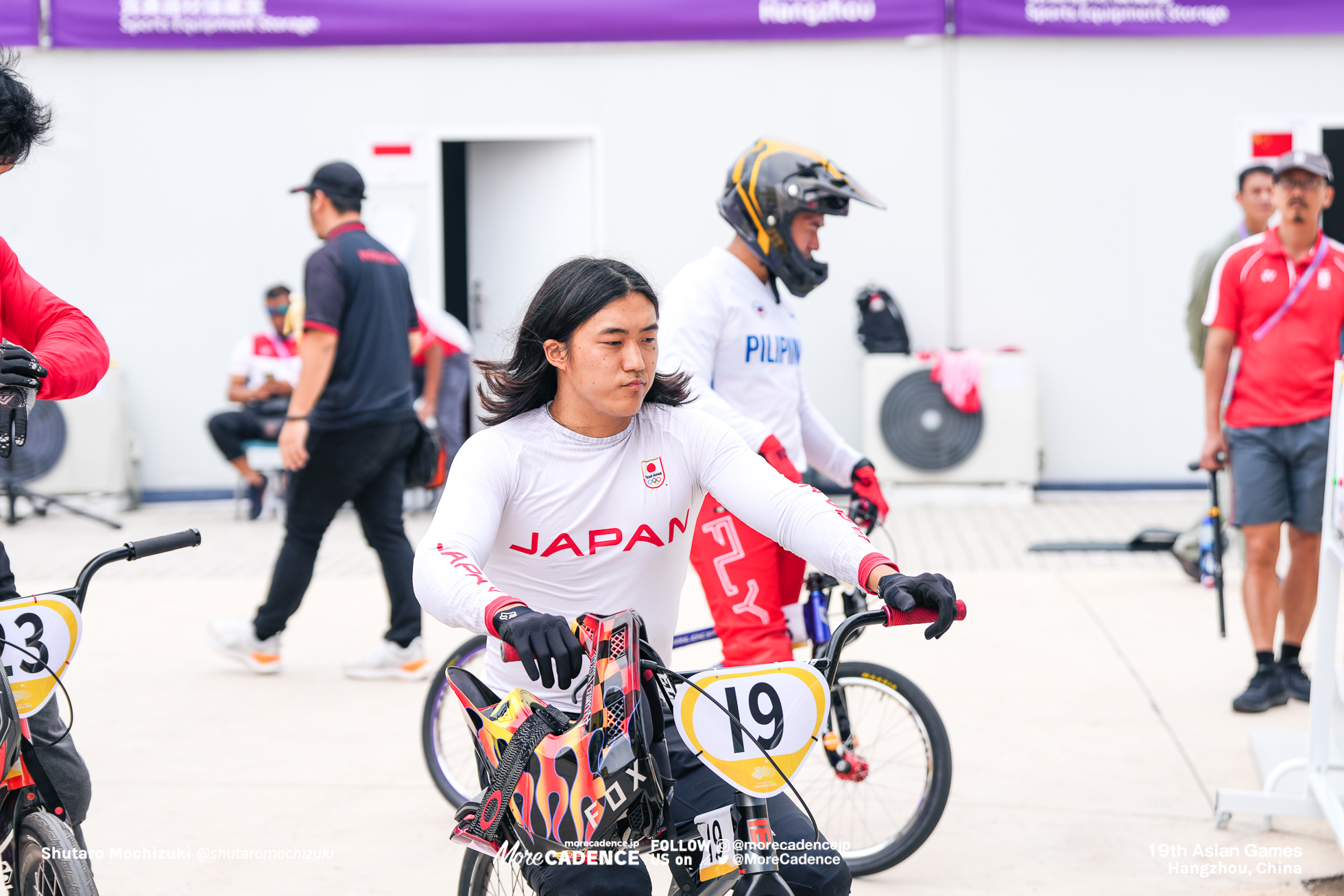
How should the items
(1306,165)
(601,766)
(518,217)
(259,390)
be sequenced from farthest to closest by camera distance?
(518,217) → (259,390) → (1306,165) → (601,766)

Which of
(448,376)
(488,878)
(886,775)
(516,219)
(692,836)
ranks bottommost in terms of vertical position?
(886,775)

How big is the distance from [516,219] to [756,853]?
9.47 meters

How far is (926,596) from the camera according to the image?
2.37 metres

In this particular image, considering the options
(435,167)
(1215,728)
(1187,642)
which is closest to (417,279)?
(435,167)

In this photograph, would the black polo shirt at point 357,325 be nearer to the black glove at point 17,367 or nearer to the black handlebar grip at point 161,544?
the black handlebar grip at point 161,544

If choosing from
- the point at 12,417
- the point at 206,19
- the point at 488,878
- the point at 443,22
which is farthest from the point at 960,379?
the point at 12,417

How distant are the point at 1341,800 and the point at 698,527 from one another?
1.90 m

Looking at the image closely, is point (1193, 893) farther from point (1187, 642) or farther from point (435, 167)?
point (435, 167)

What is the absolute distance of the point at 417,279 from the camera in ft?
36.5

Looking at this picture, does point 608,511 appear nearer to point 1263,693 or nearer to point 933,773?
point 933,773

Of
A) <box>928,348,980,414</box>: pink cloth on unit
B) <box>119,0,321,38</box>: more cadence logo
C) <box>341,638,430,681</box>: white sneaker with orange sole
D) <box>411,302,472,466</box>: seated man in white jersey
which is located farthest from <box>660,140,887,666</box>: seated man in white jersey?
<box>119,0,321,38</box>: more cadence logo

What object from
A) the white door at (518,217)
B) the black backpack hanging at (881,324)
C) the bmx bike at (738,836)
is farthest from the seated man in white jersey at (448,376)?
the bmx bike at (738,836)

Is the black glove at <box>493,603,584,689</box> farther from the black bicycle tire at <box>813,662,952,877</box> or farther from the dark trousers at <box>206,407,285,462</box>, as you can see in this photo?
the dark trousers at <box>206,407,285,462</box>

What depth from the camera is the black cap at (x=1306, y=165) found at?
5109 millimetres
